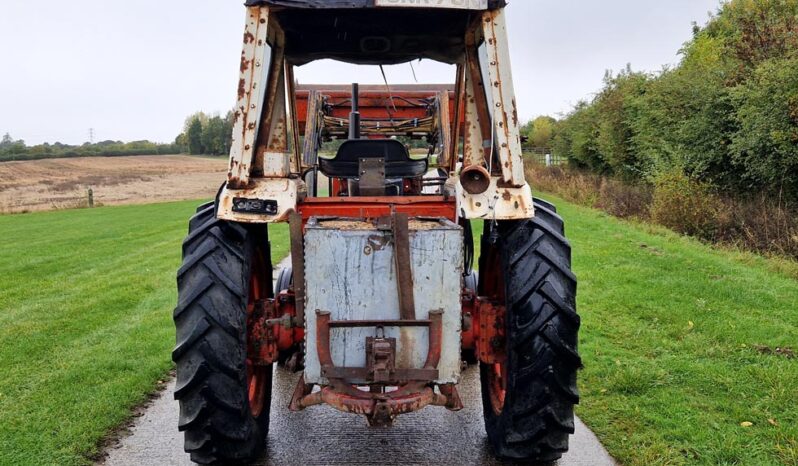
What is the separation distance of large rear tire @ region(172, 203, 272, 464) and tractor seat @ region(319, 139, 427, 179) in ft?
4.41

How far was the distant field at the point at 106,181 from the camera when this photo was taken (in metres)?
30.3

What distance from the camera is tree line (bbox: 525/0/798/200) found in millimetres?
12055

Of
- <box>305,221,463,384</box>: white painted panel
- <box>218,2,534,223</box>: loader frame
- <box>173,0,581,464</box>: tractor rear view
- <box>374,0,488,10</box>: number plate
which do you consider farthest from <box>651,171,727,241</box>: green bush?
<box>305,221,463,384</box>: white painted panel

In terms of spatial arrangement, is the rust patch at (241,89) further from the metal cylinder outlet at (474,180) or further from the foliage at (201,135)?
the foliage at (201,135)

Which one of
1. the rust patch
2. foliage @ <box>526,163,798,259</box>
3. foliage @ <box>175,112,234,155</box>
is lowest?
foliage @ <box>526,163,798,259</box>

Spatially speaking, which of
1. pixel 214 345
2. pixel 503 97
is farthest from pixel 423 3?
pixel 214 345

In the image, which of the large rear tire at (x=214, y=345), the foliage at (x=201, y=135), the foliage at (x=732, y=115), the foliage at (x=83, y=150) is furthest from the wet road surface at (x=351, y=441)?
the foliage at (x=83, y=150)

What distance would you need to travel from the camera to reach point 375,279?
2988 mm

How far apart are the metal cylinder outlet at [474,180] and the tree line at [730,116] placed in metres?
10.3

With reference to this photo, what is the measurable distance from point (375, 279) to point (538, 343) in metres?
0.90

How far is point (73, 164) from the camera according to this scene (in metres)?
56.6

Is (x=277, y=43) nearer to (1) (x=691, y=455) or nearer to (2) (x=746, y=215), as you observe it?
(1) (x=691, y=455)

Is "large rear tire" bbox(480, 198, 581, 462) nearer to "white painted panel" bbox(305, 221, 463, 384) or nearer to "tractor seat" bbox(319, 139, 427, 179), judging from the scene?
"white painted panel" bbox(305, 221, 463, 384)

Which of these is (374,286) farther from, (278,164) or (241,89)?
(241,89)
